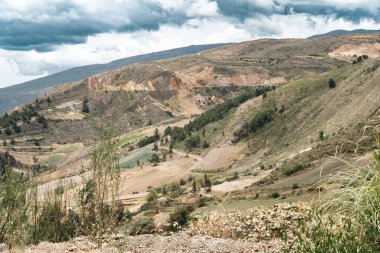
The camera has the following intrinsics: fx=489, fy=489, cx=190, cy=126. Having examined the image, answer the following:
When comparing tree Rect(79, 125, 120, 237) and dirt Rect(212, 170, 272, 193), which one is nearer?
tree Rect(79, 125, 120, 237)

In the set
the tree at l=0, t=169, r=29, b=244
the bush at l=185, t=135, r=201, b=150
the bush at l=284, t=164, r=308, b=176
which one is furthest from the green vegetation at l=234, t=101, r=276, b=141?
the tree at l=0, t=169, r=29, b=244

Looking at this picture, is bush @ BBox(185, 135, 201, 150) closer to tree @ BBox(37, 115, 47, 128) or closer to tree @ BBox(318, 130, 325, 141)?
tree @ BBox(318, 130, 325, 141)

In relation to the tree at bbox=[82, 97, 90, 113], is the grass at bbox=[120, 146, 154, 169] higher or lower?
lower

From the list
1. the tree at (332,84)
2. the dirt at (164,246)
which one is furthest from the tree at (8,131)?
the dirt at (164,246)

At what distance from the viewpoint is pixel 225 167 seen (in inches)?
4176

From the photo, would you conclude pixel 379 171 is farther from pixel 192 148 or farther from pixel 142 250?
pixel 192 148

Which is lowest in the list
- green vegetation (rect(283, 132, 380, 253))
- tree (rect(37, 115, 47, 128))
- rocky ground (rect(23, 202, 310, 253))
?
tree (rect(37, 115, 47, 128))

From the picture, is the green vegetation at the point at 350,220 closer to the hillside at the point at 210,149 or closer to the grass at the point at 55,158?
the hillside at the point at 210,149

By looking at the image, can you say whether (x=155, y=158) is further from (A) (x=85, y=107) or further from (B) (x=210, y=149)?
(A) (x=85, y=107)

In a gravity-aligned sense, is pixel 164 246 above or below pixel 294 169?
above

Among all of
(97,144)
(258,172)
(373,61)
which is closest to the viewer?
(97,144)

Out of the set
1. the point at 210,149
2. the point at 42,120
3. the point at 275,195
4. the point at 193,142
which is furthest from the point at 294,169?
the point at 42,120

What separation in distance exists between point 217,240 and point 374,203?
19.8ft

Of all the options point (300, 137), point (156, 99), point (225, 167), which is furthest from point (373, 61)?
point (156, 99)
